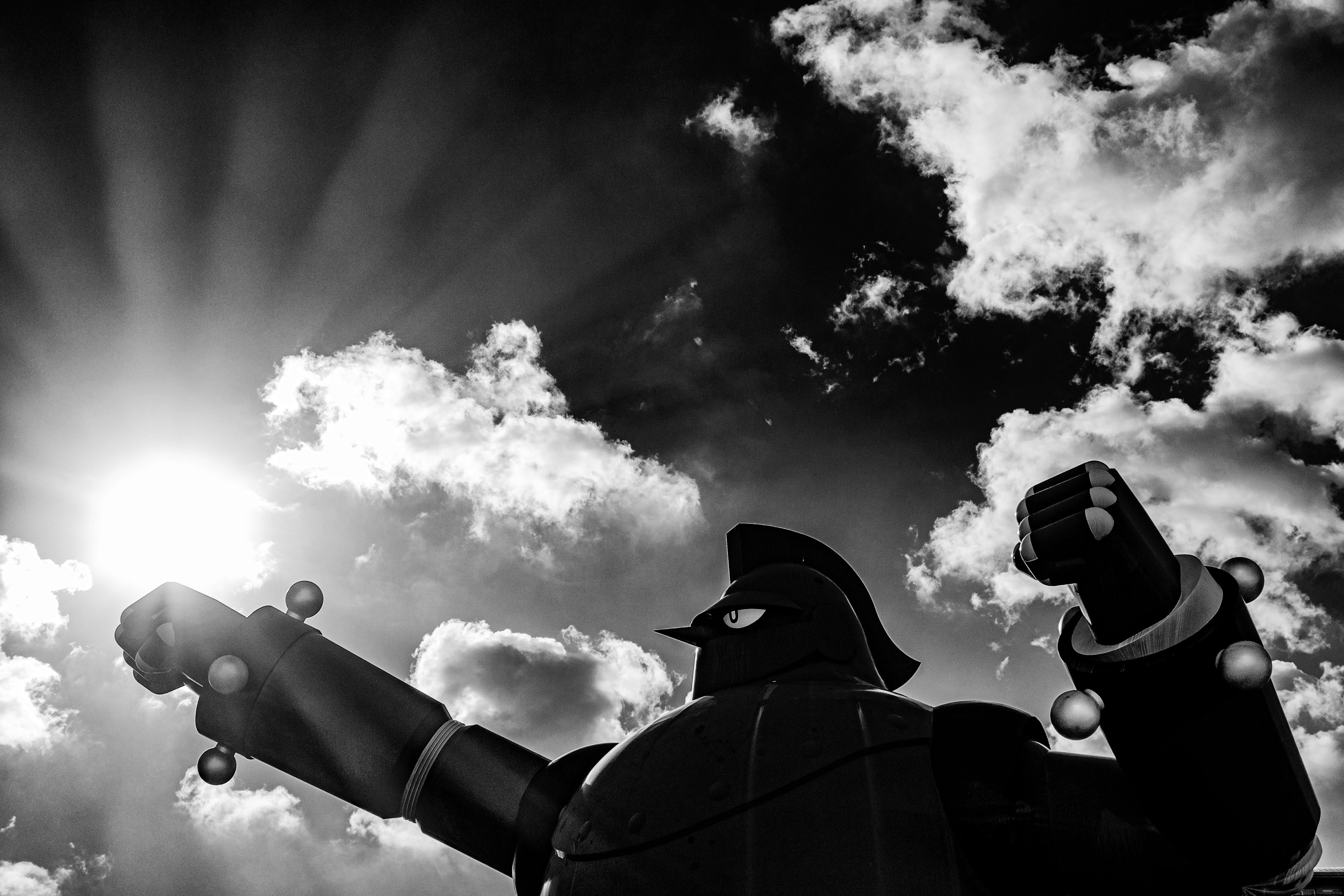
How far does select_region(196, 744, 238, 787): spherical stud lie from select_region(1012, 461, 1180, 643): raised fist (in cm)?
463

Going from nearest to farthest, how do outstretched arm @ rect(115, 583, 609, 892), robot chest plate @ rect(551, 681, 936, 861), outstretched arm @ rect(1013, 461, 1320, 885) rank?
1. outstretched arm @ rect(1013, 461, 1320, 885)
2. robot chest plate @ rect(551, 681, 936, 861)
3. outstretched arm @ rect(115, 583, 609, 892)

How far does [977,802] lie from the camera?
3521 millimetres

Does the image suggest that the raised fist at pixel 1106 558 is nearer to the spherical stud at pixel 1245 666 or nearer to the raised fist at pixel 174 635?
the spherical stud at pixel 1245 666

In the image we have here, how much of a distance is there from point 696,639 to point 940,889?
80.0 inches

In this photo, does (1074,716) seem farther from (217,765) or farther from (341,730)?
(217,765)

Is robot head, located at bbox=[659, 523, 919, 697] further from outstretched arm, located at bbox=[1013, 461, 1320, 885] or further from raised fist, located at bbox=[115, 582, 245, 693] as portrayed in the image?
raised fist, located at bbox=[115, 582, 245, 693]

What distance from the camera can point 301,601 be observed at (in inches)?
218

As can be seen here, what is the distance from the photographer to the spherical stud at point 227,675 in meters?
4.85

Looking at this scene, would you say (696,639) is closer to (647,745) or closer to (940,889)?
(647,745)

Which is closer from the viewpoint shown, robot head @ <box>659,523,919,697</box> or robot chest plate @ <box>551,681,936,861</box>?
robot chest plate @ <box>551,681,936,861</box>

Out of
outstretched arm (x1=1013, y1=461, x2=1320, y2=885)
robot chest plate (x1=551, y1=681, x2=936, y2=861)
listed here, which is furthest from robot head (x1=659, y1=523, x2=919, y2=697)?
outstretched arm (x1=1013, y1=461, x2=1320, y2=885)

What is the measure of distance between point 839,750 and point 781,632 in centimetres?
116

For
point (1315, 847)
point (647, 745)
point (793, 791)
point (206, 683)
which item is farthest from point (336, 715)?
point (1315, 847)

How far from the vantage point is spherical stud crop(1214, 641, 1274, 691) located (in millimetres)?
2672
